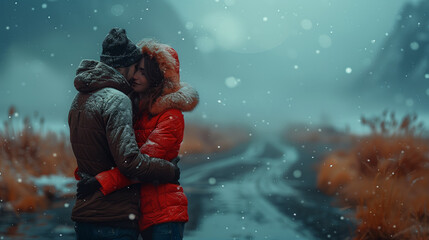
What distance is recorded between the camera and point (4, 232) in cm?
548

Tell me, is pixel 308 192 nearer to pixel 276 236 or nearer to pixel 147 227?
pixel 276 236

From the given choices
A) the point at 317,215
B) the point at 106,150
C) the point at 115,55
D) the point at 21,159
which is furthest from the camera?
the point at 21,159

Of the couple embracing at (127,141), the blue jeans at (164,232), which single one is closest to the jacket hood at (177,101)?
the couple embracing at (127,141)

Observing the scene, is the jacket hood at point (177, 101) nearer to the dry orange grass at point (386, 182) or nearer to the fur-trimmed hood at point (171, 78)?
the fur-trimmed hood at point (171, 78)

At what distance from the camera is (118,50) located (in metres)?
2.56

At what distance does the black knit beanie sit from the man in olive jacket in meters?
0.03

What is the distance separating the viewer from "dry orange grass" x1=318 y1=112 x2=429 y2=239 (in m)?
5.07

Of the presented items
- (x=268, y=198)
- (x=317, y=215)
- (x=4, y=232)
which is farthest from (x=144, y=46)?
(x=268, y=198)

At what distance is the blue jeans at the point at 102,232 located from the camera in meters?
2.41

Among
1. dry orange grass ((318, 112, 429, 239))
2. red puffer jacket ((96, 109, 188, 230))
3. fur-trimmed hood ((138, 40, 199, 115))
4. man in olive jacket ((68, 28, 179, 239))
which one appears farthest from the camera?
dry orange grass ((318, 112, 429, 239))

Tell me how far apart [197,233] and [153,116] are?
11.1ft

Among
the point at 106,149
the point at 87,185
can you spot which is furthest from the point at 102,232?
the point at 106,149

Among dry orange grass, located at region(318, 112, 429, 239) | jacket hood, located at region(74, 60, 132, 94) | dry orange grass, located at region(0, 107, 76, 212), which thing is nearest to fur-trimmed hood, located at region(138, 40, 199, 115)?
jacket hood, located at region(74, 60, 132, 94)

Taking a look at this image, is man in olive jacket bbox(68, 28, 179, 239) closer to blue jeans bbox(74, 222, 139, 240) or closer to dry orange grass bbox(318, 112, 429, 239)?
blue jeans bbox(74, 222, 139, 240)
